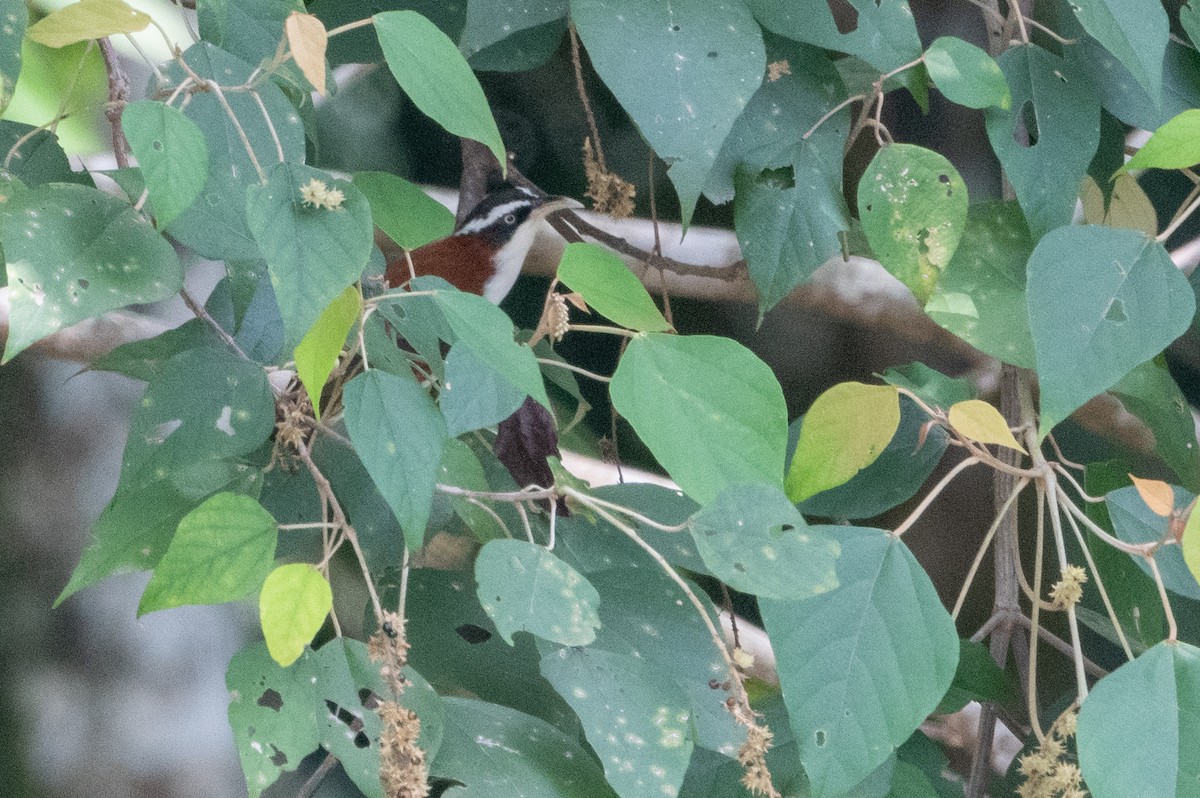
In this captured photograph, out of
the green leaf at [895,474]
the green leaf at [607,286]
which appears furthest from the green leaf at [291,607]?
the green leaf at [895,474]

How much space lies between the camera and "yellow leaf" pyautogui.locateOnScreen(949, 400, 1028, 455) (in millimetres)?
628

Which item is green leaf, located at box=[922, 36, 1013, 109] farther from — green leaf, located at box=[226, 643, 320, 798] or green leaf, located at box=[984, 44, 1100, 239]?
green leaf, located at box=[226, 643, 320, 798]

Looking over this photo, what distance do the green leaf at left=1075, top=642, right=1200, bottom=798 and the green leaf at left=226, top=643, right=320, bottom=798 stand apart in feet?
1.40

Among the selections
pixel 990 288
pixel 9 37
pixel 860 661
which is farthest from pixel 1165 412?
pixel 9 37

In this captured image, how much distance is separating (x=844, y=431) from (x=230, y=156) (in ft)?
1.40

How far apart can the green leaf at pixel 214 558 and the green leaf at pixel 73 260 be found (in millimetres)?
127

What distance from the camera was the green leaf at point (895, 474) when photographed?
856 mm

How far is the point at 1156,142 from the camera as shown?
2.20ft

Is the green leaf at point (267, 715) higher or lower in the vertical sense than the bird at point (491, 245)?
higher

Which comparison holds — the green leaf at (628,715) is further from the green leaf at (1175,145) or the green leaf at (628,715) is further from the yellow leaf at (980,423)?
the green leaf at (1175,145)

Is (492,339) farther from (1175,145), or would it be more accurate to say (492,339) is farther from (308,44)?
(1175,145)

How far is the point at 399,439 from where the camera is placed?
528mm

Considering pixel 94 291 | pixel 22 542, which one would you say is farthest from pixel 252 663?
pixel 22 542

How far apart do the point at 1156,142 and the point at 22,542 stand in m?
1.68
